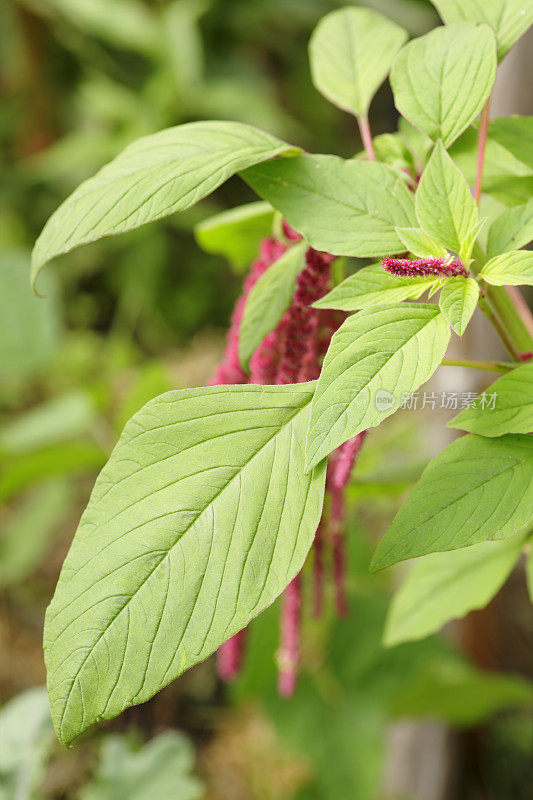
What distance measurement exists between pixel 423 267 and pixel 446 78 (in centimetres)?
11

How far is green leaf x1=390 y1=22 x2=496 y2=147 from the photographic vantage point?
31 centimetres

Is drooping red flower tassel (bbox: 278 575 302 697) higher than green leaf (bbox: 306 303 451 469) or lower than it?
lower

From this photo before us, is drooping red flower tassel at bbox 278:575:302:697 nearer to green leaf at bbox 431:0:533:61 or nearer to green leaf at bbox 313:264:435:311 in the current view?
green leaf at bbox 313:264:435:311

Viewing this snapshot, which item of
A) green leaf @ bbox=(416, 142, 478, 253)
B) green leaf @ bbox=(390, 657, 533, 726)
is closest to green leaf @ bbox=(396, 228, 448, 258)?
green leaf @ bbox=(416, 142, 478, 253)

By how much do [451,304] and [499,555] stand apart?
0.85 feet

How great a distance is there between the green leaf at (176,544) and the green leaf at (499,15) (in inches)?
8.7

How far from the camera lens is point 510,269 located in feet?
0.94

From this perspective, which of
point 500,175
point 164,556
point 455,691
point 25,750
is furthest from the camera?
point 455,691

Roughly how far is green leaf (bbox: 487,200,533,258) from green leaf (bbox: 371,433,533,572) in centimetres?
9

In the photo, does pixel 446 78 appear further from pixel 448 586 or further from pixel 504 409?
pixel 448 586

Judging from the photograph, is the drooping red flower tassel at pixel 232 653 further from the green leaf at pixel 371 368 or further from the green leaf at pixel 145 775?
the green leaf at pixel 371 368

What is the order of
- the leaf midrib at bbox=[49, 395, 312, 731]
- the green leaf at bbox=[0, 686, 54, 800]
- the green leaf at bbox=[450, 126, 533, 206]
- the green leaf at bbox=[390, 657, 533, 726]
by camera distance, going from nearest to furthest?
the leaf midrib at bbox=[49, 395, 312, 731] < the green leaf at bbox=[450, 126, 533, 206] < the green leaf at bbox=[0, 686, 54, 800] < the green leaf at bbox=[390, 657, 533, 726]

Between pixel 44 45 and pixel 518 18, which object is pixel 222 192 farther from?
pixel 518 18

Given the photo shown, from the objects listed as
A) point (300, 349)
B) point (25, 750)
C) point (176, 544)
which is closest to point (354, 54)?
point (300, 349)
